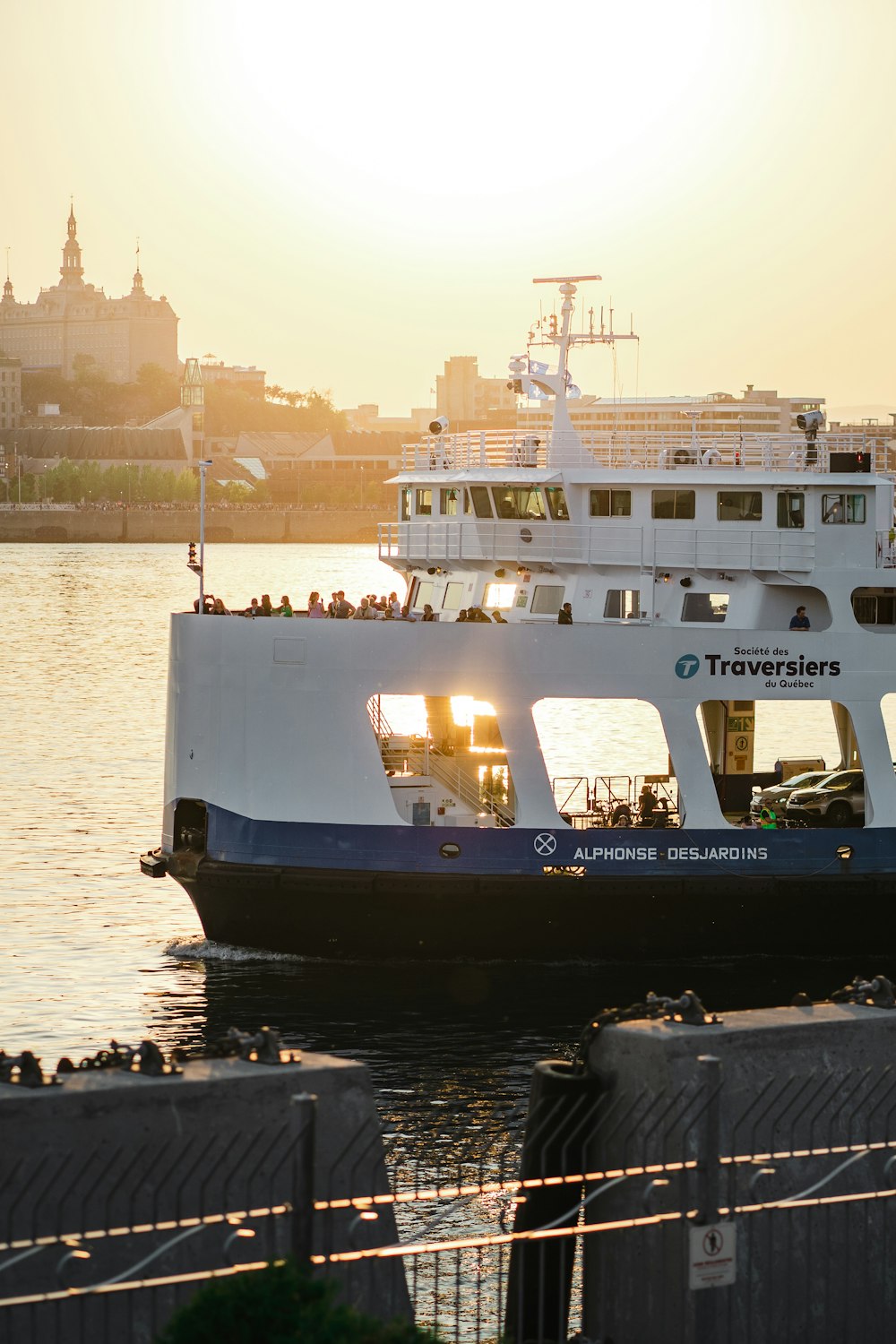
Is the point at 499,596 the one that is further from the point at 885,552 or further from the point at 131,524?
the point at 131,524

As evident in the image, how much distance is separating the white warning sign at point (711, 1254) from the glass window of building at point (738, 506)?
15.3 metres

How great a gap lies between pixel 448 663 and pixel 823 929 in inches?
216

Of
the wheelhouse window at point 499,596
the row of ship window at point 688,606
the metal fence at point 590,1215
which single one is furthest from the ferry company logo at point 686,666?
the metal fence at point 590,1215

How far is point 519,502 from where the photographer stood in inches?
1016

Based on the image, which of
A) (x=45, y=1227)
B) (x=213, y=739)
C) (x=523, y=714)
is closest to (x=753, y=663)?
(x=523, y=714)

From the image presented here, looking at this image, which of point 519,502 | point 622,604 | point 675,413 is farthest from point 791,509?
point 675,413

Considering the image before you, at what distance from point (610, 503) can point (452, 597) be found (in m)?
2.61

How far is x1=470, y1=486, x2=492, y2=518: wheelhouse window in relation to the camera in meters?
26.0

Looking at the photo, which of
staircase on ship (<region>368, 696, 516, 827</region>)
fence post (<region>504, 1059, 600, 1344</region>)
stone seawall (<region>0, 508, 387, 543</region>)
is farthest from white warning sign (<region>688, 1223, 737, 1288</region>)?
stone seawall (<region>0, 508, 387, 543</region>)

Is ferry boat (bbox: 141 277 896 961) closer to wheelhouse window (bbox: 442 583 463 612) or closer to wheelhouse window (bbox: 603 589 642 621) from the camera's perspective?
wheelhouse window (bbox: 603 589 642 621)

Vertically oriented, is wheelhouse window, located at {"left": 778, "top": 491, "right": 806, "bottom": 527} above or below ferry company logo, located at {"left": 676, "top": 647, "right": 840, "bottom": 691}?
above

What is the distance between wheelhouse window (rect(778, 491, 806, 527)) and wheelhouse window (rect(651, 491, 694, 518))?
3.61 ft

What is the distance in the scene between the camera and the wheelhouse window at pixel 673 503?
82.2ft

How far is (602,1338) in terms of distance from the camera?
36.7 ft
